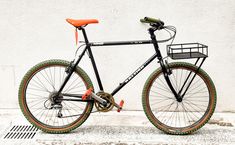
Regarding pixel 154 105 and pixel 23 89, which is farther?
pixel 154 105

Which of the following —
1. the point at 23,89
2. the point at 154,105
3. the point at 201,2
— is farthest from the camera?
the point at 154,105

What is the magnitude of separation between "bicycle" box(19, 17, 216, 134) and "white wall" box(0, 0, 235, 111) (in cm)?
20

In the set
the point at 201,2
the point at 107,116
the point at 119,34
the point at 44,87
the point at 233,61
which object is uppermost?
the point at 201,2

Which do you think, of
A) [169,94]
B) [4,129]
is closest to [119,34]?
[169,94]

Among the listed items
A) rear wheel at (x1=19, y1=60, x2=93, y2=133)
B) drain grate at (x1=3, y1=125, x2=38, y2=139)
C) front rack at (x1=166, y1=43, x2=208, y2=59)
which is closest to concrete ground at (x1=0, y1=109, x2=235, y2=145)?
drain grate at (x1=3, y1=125, x2=38, y2=139)

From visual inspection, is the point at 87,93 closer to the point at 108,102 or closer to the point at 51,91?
the point at 108,102

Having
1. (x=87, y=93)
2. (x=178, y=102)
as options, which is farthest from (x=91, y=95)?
(x=178, y=102)

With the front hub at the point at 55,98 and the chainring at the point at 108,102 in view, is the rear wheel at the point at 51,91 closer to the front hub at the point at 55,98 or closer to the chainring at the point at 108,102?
the front hub at the point at 55,98

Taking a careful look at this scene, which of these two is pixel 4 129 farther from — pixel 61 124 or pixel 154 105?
pixel 154 105

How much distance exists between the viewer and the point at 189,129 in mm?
4984

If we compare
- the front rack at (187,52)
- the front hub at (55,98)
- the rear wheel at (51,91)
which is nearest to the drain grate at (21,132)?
the rear wheel at (51,91)

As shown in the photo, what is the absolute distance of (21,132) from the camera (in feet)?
16.6

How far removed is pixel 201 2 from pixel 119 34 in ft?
4.03

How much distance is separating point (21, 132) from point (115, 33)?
1.89m
